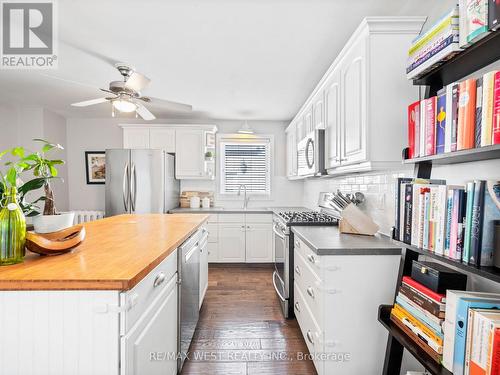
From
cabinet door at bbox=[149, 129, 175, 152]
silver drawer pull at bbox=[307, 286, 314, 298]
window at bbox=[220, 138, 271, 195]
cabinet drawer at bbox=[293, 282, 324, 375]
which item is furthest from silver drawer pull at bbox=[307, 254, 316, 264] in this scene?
cabinet door at bbox=[149, 129, 175, 152]

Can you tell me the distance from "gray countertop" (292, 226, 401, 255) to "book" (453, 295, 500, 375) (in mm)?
636

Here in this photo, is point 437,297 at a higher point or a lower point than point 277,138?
lower

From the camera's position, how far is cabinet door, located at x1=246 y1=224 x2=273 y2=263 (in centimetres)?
420

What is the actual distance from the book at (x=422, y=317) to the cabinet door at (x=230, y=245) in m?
2.99

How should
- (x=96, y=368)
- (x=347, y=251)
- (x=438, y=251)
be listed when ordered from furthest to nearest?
(x=347, y=251) < (x=438, y=251) < (x=96, y=368)

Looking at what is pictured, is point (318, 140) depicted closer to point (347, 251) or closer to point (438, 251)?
point (347, 251)

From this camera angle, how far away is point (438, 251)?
3.57 feet

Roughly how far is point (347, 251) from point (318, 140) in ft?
4.05

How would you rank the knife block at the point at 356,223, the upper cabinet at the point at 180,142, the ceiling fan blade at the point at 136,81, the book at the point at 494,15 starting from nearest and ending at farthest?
1. the book at the point at 494,15
2. the knife block at the point at 356,223
3. the ceiling fan blade at the point at 136,81
4. the upper cabinet at the point at 180,142

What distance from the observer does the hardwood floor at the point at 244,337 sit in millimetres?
1905

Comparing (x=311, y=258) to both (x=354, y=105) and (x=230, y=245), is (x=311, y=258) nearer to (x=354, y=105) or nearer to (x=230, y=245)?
(x=354, y=105)

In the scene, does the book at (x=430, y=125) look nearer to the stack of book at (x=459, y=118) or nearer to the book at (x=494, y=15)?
the stack of book at (x=459, y=118)

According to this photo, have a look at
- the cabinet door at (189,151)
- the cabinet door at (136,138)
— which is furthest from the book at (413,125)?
the cabinet door at (136,138)

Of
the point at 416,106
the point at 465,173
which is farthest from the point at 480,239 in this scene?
the point at 416,106
